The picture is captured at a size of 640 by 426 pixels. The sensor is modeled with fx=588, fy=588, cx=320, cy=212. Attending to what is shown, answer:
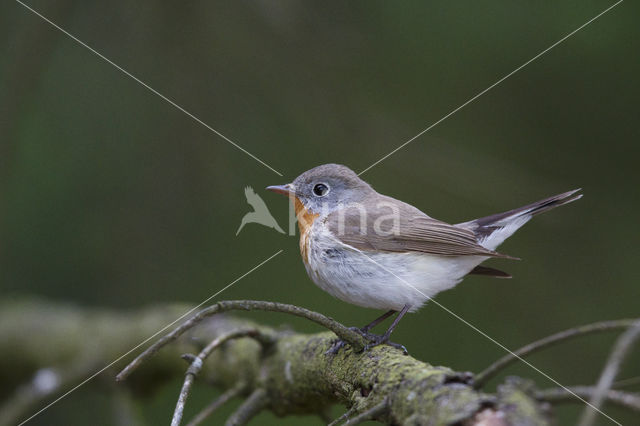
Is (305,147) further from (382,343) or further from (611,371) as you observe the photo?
(611,371)

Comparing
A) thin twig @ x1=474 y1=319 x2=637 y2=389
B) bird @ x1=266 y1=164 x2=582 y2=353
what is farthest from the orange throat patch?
thin twig @ x1=474 y1=319 x2=637 y2=389

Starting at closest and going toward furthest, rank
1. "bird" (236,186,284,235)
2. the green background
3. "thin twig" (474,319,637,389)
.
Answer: "thin twig" (474,319,637,389)
the green background
"bird" (236,186,284,235)

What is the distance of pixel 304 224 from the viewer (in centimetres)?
396

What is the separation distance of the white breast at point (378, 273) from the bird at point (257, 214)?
1.58 metres

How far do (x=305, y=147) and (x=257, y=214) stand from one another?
80 centimetres

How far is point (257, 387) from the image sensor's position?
3395 mm

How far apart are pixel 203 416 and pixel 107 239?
289cm

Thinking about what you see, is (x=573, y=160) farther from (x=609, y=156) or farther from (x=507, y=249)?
(x=507, y=249)

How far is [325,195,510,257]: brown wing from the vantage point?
140 inches

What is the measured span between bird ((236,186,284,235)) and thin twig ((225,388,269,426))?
202cm

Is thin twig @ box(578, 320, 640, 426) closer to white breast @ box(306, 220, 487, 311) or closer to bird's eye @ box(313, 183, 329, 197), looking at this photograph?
white breast @ box(306, 220, 487, 311)

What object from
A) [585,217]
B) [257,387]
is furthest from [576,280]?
[257,387]

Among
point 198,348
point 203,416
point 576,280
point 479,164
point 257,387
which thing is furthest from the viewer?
point 576,280

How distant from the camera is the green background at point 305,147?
4.44m
